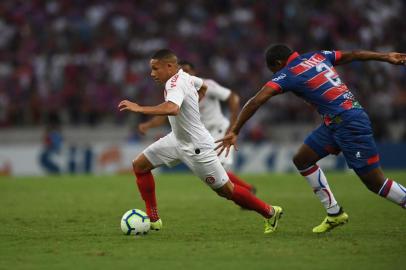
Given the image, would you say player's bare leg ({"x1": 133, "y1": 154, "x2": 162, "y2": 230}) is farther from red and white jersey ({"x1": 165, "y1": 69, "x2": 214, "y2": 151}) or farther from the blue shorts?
the blue shorts

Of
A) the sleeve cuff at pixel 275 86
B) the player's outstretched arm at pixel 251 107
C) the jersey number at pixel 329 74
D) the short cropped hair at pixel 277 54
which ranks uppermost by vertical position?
the short cropped hair at pixel 277 54

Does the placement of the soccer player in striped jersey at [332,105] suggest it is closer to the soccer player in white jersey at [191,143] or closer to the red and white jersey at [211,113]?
the soccer player in white jersey at [191,143]

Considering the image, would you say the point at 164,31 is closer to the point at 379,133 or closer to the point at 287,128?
the point at 287,128

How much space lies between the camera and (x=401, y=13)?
27.3m

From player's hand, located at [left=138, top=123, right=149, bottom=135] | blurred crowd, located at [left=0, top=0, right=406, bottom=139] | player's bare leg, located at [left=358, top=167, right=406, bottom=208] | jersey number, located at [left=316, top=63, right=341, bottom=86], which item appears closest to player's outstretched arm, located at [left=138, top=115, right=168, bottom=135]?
player's hand, located at [left=138, top=123, right=149, bottom=135]

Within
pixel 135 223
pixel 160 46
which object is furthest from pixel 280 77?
pixel 160 46

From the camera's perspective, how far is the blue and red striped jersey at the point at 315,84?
8914 millimetres

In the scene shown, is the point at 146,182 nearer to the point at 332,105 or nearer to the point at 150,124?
the point at 150,124

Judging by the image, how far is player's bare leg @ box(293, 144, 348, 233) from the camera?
A: 31.2 feet

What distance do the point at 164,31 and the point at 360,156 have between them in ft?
61.2

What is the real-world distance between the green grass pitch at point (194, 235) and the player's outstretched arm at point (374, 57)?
214 centimetres

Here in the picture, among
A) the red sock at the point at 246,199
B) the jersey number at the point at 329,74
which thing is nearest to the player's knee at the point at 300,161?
the red sock at the point at 246,199

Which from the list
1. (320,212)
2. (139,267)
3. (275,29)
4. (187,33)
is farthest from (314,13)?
(139,267)

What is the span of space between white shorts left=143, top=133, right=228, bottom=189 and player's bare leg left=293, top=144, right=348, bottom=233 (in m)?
1.04
